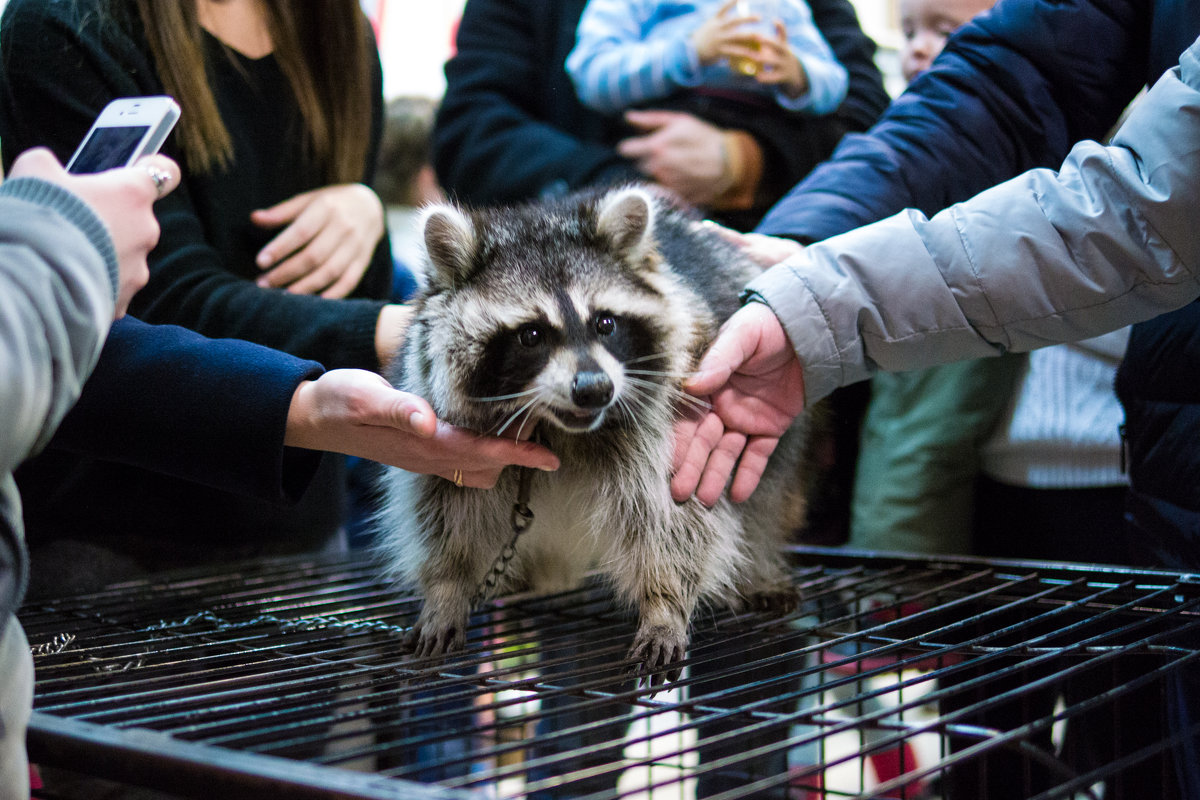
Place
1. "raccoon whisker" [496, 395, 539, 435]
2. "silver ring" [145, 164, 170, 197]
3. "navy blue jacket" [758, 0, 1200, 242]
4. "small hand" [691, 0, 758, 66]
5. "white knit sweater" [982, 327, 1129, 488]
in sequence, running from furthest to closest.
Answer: "small hand" [691, 0, 758, 66]
"white knit sweater" [982, 327, 1129, 488]
"navy blue jacket" [758, 0, 1200, 242]
"raccoon whisker" [496, 395, 539, 435]
"silver ring" [145, 164, 170, 197]

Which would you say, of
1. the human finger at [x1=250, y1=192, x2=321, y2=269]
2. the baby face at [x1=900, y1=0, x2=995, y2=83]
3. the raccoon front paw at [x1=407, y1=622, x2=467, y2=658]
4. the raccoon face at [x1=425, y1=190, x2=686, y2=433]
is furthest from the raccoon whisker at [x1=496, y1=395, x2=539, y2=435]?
the baby face at [x1=900, y1=0, x2=995, y2=83]

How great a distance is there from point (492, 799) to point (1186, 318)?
3.72 feet

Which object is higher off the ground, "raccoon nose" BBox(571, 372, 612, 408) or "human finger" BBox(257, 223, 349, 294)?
"human finger" BBox(257, 223, 349, 294)

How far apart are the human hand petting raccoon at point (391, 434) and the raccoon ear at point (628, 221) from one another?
1.09ft

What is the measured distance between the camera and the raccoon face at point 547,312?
127 cm

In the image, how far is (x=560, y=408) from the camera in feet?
4.02

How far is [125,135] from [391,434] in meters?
0.43

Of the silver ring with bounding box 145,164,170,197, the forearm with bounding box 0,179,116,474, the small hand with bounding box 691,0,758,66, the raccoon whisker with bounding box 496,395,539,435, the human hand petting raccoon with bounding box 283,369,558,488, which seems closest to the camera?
the forearm with bounding box 0,179,116,474

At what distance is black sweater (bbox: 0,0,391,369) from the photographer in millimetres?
1319

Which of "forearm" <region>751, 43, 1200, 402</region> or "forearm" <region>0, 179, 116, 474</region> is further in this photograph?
"forearm" <region>751, 43, 1200, 402</region>

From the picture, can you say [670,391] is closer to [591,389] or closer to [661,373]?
[661,373]

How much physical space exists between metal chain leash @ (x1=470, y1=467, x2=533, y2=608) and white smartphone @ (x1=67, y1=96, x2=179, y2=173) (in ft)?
1.97

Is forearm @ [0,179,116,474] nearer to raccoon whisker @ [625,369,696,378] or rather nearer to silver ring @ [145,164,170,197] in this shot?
silver ring @ [145,164,170,197]

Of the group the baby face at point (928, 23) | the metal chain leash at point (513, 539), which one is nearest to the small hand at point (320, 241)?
the metal chain leash at point (513, 539)
